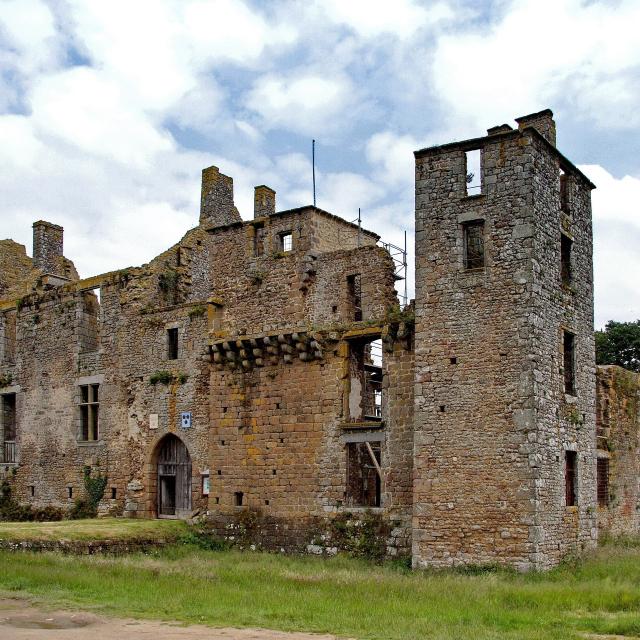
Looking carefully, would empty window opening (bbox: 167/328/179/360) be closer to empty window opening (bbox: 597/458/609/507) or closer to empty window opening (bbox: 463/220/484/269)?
empty window opening (bbox: 463/220/484/269)

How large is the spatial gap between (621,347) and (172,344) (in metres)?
22.3

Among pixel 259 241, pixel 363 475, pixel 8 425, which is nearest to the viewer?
pixel 363 475

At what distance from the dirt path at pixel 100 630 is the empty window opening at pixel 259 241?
39.9 feet

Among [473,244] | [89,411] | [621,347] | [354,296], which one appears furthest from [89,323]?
[621,347]

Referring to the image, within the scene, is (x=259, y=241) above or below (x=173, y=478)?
above

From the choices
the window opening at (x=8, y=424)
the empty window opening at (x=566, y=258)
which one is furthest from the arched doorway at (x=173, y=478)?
the empty window opening at (x=566, y=258)

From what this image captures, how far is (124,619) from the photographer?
13.4 meters

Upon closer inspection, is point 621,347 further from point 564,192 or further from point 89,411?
point 89,411

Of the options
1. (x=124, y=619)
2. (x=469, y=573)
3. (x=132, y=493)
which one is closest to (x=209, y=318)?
(x=132, y=493)

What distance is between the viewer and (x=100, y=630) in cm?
1244

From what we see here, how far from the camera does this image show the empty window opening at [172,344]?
26.0 m

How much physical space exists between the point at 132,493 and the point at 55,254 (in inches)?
409

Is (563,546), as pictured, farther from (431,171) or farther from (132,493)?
(132,493)

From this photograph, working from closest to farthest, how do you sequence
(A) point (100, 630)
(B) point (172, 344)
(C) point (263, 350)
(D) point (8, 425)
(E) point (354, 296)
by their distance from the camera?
1. (A) point (100, 630)
2. (E) point (354, 296)
3. (C) point (263, 350)
4. (B) point (172, 344)
5. (D) point (8, 425)
